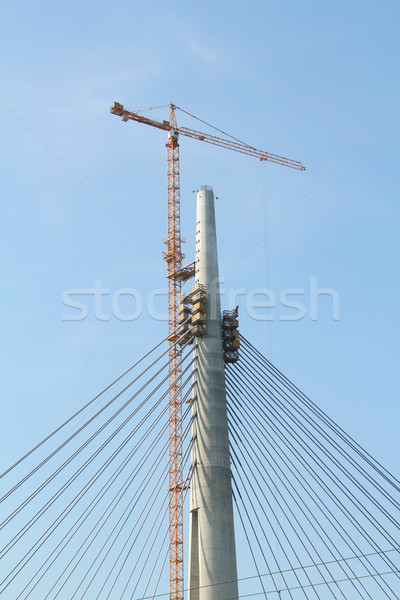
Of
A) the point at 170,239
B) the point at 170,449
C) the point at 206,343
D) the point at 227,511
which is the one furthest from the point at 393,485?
the point at 170,239

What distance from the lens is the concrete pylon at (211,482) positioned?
2255 inches

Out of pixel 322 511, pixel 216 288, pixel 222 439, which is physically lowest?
pixel 322 511

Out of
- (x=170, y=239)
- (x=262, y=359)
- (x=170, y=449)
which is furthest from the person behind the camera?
(x=170, y=239)

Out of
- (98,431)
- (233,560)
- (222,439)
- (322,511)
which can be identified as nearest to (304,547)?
(322,511)

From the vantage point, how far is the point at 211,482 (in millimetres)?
60094

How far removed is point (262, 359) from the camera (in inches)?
2591

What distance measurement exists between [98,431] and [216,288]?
19.3 meters

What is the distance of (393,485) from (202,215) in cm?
3067

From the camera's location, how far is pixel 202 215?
7312cm

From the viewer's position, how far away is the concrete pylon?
57281mm

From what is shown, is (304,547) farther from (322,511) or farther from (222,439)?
(222,439)

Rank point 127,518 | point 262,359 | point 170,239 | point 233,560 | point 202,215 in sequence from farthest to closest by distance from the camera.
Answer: point 170,239
point 202,215
point 262,359
point 233,560
point 127,518

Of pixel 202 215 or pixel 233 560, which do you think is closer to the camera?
pixel 233 560

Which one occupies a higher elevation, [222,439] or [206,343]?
[206,343]
